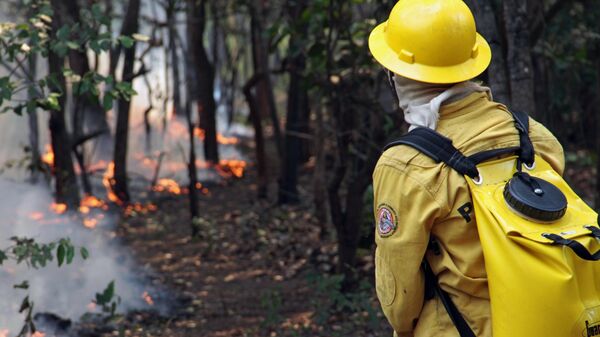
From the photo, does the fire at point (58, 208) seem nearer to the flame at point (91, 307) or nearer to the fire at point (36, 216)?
the fire at point (36, 216)

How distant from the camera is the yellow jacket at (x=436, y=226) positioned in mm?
2680

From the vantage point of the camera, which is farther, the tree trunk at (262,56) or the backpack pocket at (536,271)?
the tree trunk at (262,56)

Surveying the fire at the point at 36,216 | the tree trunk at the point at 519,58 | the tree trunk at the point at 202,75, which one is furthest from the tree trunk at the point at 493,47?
the tree trunk at the point at 202,75

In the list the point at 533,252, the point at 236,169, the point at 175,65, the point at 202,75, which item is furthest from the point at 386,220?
the point at 175,65

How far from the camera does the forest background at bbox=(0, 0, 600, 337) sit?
509 centimetres

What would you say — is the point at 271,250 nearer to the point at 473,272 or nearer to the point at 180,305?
the point at 180,305

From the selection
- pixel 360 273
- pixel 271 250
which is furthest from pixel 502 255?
pixel 271 250

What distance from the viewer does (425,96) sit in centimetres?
288

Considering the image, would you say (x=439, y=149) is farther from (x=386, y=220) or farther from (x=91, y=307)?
(x=91, y=307)

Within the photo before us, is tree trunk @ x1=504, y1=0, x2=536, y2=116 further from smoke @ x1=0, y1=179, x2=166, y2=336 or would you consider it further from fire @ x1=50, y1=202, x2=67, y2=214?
fire @ x1=50, y1=202, x2=67, y2=214

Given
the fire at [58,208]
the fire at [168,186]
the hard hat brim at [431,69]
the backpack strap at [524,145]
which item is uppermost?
the hard hat brim at [431,69]

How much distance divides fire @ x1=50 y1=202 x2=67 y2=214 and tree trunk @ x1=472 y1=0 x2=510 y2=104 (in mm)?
4449

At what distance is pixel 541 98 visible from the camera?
8.25 metres

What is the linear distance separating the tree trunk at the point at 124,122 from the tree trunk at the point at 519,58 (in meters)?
4.96
